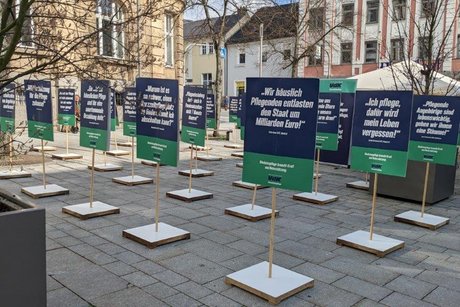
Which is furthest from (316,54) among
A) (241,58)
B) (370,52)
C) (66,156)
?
(241,58)

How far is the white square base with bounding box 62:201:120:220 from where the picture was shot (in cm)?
666

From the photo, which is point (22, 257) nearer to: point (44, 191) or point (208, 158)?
point (44, 191)

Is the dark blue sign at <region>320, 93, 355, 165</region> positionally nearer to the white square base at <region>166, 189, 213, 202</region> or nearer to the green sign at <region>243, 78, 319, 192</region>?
the white square base at <region>166, 189, 213, 202</region>

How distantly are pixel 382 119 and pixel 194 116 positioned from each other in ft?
14.4

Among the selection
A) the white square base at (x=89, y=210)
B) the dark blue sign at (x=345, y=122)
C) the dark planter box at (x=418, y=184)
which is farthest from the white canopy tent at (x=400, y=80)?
the white square base at (x=89, y=210)

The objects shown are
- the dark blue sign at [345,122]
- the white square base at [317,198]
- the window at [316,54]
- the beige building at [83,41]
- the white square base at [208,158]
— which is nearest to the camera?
the beige building at [83,41]

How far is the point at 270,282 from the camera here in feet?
14.3

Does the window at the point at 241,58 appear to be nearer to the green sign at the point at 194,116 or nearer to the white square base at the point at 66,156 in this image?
the white square base at the point at 66,156

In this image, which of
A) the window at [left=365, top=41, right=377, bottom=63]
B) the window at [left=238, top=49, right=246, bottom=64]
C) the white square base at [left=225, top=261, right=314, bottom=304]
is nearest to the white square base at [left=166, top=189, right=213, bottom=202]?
the white square base at [left=225, top=261, right=314, bottom=304]

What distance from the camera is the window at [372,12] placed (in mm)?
38094

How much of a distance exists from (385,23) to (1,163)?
111 feet

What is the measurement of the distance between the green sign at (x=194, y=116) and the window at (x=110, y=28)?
4411mm

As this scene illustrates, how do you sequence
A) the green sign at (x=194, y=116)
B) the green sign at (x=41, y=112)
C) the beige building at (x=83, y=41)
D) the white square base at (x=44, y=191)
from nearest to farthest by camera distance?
the beige building at (x=83, y=41), the white square base at (x=44, y=191), the green sign at (x=41, y=112), the green sign at (x=194, y=116)

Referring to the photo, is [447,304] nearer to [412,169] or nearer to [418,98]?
[418,98]
